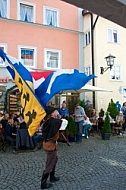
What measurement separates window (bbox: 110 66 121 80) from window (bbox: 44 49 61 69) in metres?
4.06

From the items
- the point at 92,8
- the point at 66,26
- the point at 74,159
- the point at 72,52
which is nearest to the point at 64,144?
the point at 74,159

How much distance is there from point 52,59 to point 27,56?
5.93 feet

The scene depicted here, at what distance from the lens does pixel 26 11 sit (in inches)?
611

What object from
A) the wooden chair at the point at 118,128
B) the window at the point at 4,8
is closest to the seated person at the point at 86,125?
the wooden chair at the point at 118,128

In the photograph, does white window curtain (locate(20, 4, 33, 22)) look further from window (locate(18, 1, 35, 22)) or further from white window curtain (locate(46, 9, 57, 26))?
white window curtain (locate(46, 9, 57, 26))

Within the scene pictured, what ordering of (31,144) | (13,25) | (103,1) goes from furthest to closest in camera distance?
(13,25) < (31,144) < (103,1)

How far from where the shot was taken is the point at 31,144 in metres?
8.31

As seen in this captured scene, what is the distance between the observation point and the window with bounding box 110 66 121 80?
16.9m

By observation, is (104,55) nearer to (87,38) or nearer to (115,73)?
(115,73)

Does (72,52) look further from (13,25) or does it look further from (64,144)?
(64,144)

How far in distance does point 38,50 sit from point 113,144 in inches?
339

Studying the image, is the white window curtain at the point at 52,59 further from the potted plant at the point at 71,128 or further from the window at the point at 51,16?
the potted plant at the point at 71,128

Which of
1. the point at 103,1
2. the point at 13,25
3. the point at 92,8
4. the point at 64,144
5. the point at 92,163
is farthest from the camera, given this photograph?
the point at 13,25

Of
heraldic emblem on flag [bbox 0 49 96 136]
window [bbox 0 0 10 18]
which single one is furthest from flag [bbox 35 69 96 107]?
window [bbox 0 0 10 18]
